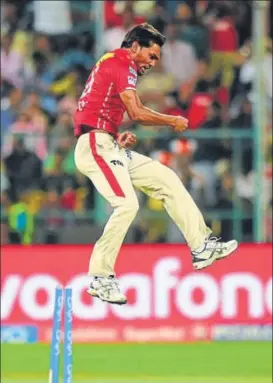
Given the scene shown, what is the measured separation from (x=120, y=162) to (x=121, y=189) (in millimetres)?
242

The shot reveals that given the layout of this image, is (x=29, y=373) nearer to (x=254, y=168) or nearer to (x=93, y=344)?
(x=93, y=344)

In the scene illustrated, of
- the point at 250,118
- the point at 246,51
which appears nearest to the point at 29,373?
the point at 250,118

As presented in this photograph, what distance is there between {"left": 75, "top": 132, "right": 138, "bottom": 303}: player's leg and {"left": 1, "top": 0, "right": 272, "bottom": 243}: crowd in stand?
22.1 feet

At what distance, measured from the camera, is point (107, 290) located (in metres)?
12.0

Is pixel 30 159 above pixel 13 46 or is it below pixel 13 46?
below

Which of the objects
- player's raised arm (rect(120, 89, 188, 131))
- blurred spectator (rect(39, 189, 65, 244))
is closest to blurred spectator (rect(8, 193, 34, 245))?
blurred spectator (rect(39, 189, 65, 244))

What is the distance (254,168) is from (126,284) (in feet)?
8.49

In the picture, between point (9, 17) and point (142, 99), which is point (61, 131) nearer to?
point (142, 99)

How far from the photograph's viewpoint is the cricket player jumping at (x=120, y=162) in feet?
39.2

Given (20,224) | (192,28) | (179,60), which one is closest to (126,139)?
(20,224)

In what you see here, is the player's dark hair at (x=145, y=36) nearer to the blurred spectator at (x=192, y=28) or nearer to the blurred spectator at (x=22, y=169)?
the blurred spectator at (x=22, y=169)

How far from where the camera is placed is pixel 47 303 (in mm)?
17266

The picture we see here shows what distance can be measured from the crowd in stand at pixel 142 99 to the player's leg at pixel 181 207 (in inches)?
257

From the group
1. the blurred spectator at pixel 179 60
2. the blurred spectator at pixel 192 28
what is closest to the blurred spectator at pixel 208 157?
the blurred spectator at pixel 179 60
